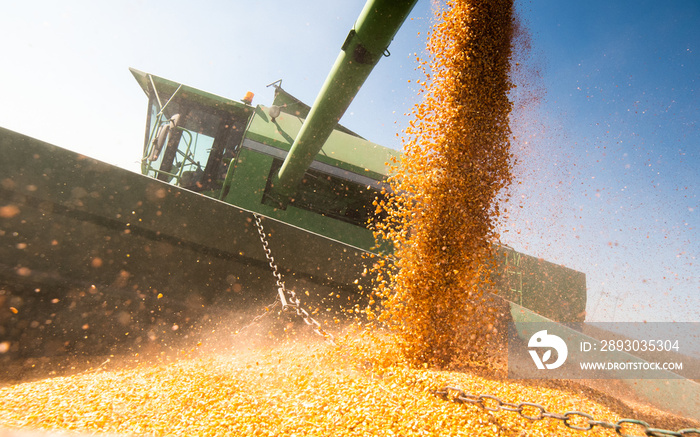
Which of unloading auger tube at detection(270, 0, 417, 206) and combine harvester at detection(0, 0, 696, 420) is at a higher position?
unloading auger tube at detection(270, 0, 417, 206)

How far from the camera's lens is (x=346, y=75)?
2.83 metres

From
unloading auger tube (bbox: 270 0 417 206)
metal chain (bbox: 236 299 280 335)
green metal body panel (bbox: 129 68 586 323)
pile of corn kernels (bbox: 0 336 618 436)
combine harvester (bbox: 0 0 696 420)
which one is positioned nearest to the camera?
pile of corn kernels (bbox: 0 336 618 436)

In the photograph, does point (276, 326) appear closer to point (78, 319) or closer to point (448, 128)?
point (78, 319)

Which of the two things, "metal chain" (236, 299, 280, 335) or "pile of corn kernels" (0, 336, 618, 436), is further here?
"metal chain" (236, 299, 280, 335)

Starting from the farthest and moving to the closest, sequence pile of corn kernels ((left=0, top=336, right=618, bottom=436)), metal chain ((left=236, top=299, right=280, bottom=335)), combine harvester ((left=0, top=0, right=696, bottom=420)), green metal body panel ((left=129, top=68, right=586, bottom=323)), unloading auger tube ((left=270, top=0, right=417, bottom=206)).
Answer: green metal body panel ((left=129, top=68, right=586, bottom=323)), metal chain ((left=236, top=299, right=280, bottom=335)), combine harvester ((left=0, top=0, right=696, bottom=420)), unloading auger tube ((left=270, top=0, right=417, bottom=206)), pile of corn kernels ((left=0, top=336, right=618, bottom=436))

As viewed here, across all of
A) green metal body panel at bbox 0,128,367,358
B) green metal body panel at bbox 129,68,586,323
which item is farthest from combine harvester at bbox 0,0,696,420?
green metal body panel at bbox 129,68,586,323

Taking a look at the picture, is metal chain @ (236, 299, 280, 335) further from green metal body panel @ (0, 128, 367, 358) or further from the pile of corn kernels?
the pile of corn kernels

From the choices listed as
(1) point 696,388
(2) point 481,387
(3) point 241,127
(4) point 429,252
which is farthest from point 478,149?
(3) point 241,127

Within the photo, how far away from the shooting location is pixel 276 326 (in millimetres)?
2826

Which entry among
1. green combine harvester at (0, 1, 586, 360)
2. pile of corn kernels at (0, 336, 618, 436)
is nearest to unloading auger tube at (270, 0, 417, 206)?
green combine harvester at (0, 1, 586, 360)

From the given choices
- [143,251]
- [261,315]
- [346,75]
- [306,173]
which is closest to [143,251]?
[143,251]

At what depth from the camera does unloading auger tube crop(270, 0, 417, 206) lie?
2350 millimetres

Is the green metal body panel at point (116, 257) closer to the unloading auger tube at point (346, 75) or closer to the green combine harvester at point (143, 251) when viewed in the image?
the green combine harvester at point (143, 251)

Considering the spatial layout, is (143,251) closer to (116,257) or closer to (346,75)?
(116,257)
